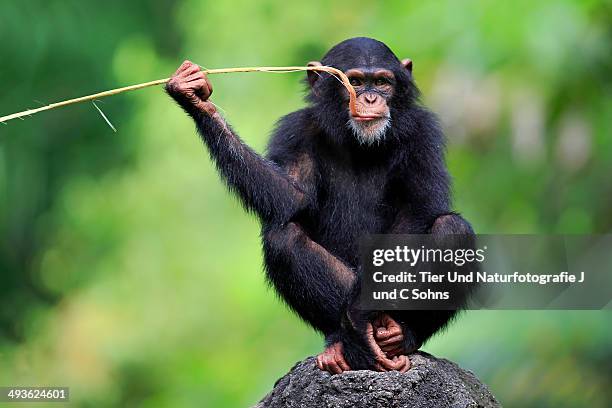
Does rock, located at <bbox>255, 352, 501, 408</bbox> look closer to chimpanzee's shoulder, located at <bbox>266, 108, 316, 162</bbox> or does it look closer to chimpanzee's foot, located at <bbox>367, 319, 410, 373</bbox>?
chimpanzee's foot, located at <bbox>367, 319, 410, 373</bbox>

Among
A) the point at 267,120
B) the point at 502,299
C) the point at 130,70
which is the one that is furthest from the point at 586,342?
the point at 130,70

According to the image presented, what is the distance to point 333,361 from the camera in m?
6.60

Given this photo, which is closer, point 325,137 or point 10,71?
point 325,137

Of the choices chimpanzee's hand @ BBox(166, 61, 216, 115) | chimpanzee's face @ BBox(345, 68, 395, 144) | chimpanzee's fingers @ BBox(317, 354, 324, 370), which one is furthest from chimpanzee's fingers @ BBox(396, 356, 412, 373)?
→ chimpanzee's hand @ BBox(166, 61, 216, 115)

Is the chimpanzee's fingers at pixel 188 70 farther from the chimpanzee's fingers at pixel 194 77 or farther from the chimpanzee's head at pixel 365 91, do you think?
the chimpanzee's head at pixel 365 91

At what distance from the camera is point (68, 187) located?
13117 mm

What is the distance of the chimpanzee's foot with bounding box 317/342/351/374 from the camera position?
6.60 m

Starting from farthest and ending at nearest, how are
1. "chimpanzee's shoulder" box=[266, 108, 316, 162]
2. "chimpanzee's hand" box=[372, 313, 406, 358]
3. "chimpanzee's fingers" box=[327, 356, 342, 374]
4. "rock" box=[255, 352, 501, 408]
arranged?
"chimpanzee's shoulder" box=[266, 108, 316, 162] < "chimpanzee's hand" box=[372, 313, 406, 358] < "chimpanzee's fingers" box=[327, 356, 342, 374] < "rock" box=[255, 352, 501, 408]

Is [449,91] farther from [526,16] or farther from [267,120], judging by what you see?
[267,120]

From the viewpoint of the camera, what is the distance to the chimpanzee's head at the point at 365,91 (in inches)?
282

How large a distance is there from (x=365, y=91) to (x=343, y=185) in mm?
578

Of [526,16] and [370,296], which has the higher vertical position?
[526,16]

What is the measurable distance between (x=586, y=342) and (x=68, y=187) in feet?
18.7

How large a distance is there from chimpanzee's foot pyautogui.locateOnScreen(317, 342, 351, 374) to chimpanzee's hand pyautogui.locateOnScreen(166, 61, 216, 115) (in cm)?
153
